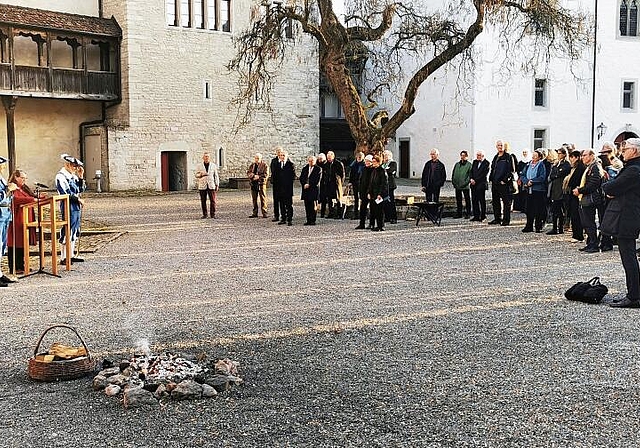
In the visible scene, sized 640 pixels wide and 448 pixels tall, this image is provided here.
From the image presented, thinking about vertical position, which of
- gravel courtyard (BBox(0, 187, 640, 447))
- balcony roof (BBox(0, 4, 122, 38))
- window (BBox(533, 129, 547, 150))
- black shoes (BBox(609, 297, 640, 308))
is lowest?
gravel courtyard (BBox(0, 187, 640, 447))

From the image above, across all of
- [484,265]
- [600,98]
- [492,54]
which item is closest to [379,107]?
[492,54]

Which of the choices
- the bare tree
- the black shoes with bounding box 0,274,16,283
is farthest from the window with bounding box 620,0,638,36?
the black shoes with bounding box 0,274,16,283

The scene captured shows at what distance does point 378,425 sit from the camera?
209 inches

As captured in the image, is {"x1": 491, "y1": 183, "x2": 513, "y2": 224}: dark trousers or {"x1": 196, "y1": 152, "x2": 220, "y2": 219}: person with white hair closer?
{"x1": 491, "y1": 183, "x2": 513, "y2": 224}: dark trousers

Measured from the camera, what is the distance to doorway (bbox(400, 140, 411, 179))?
42.3 meters

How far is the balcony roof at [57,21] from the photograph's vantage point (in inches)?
1251

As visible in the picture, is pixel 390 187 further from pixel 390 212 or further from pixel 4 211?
pixel 4 211

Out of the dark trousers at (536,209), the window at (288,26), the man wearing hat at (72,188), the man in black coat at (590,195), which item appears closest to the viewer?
the man wearing hat at (72,188)

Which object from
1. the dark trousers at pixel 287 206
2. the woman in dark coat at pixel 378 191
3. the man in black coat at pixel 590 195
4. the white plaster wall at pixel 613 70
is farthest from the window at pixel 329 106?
the man in black coat at pixel 590 195

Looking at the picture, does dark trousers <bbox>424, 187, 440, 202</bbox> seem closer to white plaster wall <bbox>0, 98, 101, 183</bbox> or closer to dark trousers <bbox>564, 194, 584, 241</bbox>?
dark trousers <bbox>564, 194, 584, 241</bbox>

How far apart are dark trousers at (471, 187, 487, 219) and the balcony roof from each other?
2051cm

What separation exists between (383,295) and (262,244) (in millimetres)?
5919

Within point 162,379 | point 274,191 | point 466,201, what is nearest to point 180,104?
point 274,191

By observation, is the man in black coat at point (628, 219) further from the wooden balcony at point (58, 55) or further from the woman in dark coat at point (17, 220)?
the wooden balcony at point (58, 55)
